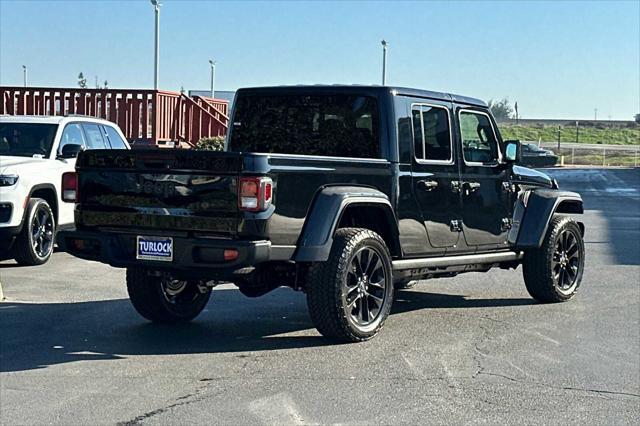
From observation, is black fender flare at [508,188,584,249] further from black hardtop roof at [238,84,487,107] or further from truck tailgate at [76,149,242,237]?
truck tailgate at [76,149,242,237]

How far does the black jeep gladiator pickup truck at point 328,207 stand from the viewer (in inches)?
279

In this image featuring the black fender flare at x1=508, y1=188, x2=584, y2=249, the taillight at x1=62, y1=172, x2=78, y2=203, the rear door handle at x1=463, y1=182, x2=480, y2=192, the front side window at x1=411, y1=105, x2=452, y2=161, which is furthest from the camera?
the black fender flare at x1=508, y1=188, x2=584, y2=249

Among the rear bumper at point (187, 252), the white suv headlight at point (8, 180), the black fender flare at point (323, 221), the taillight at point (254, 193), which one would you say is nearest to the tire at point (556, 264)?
the black fender flare at point (323, 221)

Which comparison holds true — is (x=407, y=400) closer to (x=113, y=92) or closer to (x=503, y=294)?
(x=503, y=294)

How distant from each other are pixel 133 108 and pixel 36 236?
12.4 m

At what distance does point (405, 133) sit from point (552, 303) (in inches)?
112

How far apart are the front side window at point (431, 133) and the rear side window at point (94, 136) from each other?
6060mm

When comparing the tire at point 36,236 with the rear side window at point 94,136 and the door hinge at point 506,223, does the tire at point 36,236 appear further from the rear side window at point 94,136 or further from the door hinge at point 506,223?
the door hinge at point 506,223

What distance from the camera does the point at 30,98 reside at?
25328 millimetres

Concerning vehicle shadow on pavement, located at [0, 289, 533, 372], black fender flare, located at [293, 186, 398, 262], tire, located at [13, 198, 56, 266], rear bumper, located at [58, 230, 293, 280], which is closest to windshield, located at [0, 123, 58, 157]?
tire, located at [13, 198, 56, 266]

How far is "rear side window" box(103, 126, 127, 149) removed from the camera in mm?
13984

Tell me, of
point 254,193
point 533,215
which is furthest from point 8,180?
point 533,215

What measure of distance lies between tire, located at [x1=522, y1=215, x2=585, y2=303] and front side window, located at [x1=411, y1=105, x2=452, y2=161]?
1739mm

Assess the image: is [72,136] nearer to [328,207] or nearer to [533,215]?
[533,215]
